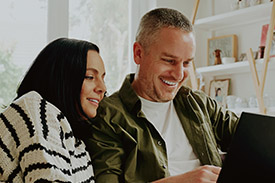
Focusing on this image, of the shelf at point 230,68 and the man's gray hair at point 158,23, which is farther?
the shelf at point 230,68

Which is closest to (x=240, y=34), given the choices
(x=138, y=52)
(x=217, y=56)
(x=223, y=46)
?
(x=223, y=46)

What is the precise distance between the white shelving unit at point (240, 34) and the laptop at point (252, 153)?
1.95 meters

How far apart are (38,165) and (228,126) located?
3.41ft

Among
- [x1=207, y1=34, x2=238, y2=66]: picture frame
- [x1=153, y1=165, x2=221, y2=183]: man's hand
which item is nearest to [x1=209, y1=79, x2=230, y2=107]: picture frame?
[x1=207, y1=34, x2=238, y2=66]: picture frame

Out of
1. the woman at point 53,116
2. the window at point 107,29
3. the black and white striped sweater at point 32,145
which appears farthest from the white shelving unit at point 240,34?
the black and white striped sweater at point 32,145

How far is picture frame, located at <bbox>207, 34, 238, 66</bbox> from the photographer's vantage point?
3.24m

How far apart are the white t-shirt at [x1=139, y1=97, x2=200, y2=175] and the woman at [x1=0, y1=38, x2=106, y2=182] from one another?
39cm

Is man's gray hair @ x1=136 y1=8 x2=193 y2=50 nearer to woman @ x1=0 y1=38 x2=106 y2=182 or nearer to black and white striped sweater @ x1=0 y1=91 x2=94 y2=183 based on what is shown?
woman @ x1=0 y1=38 x2=106 y2=182

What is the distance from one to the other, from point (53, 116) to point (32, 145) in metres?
0.13

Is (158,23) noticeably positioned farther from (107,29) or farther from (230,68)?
(230,68)

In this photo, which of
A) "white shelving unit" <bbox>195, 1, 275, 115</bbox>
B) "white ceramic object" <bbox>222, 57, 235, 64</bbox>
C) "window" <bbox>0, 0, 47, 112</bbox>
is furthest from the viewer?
"white ceramic object" <bbox>222, 57, 235, 64</bbox>

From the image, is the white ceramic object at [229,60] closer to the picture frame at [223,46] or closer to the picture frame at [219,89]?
the picture frame at [223,46]

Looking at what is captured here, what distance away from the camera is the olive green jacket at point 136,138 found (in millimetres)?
1417

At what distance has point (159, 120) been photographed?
5.50 ft
